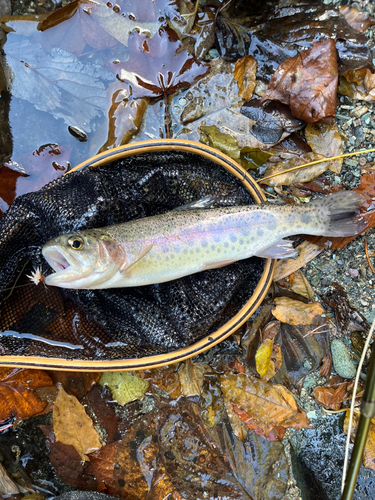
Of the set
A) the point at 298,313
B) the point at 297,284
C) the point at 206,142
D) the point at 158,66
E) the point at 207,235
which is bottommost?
the point at 298,313

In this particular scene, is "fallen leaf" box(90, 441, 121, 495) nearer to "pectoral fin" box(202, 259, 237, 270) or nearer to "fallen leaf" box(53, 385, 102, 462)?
"fallen leaf" box(53, 385, 102, 462)

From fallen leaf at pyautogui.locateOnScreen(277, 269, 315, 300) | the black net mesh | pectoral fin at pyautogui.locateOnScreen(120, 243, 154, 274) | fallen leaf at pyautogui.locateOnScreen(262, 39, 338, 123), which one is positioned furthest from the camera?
fallen leaf at pyautogui.locateOnScreen(277, 269, 315, 300)

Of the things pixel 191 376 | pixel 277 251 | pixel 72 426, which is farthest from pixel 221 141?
pixel 72 426

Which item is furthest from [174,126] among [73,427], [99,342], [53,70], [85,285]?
[73,427]

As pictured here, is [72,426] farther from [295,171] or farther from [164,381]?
[295,171]

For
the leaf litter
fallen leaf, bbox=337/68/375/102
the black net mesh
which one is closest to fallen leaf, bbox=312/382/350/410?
the leaf litter

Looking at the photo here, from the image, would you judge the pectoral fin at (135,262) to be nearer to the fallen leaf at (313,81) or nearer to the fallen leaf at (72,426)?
the fallen leaf at (72,426)
